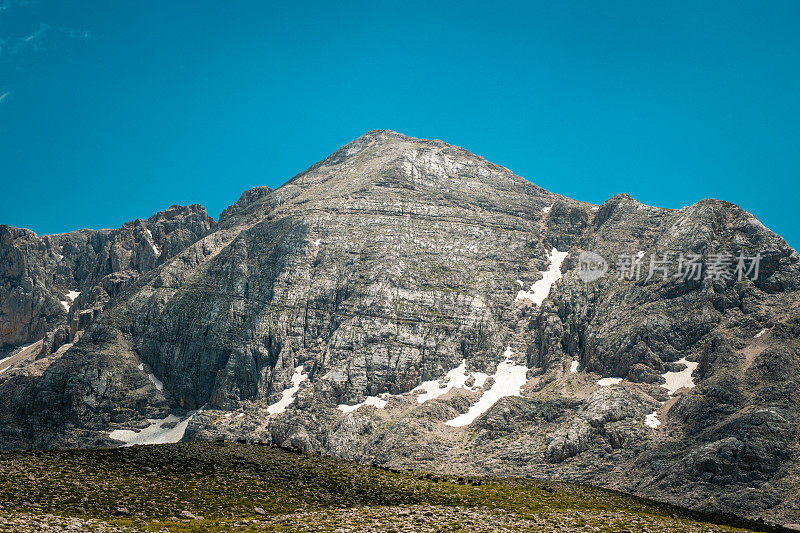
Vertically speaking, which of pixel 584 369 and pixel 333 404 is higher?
pixel 584 369

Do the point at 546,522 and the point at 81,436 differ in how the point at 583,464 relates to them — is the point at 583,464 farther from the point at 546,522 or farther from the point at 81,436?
the point at 81,436

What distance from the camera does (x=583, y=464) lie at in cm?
15238

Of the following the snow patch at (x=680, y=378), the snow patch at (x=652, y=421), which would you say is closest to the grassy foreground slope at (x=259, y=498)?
the snow patch at (x=652, y=421)

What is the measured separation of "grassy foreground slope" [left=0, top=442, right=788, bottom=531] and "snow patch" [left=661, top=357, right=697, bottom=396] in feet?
288

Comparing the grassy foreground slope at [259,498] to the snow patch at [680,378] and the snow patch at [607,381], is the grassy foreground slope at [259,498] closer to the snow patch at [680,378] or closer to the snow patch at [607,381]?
the snow patch at [680,378]

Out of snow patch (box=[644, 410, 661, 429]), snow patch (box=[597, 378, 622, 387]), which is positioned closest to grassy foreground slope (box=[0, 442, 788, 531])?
snow patch (box=[644, 410, 661, 429])

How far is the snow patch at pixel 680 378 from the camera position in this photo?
6800 inches

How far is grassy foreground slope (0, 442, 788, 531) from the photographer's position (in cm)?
5356

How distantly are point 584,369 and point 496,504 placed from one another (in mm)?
131258

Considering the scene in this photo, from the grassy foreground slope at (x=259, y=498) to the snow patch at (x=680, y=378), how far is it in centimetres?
8783

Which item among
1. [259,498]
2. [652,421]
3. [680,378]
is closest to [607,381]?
[680,378]

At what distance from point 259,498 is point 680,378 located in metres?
140

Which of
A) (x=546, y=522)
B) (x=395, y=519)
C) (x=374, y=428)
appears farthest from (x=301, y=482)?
(x=374, y=428)

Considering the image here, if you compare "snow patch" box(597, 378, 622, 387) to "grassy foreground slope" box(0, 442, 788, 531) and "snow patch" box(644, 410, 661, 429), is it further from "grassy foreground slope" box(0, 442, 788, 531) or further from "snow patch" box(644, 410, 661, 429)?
"grassy foreground slope" box(0, 442, 788, 531)
